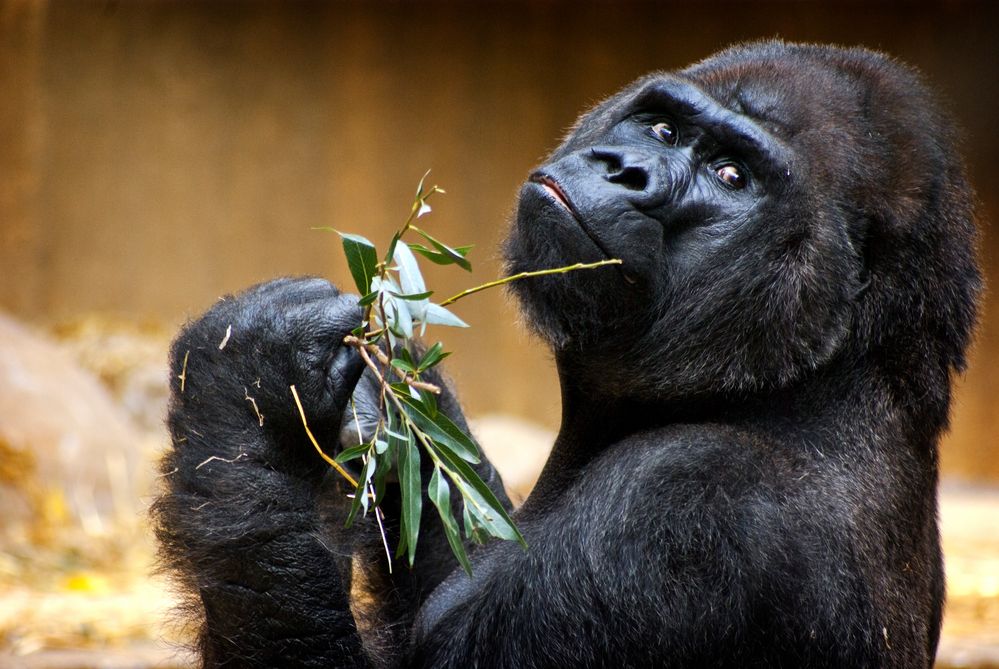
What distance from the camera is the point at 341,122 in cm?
1209

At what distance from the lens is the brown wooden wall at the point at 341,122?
459 inches

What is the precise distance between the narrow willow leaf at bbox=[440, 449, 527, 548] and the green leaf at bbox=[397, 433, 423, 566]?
0.07 metres

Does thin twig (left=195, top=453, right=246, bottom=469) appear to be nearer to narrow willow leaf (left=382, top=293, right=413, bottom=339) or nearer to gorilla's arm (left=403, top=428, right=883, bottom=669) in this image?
narrow willow leaf (left=382, top=293, right=413, bottom=339)

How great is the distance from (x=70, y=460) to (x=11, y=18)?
179 inches

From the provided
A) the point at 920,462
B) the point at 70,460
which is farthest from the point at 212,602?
the point at 70,460

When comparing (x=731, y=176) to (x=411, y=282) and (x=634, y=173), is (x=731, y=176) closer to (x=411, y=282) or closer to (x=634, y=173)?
(x=634, y=173)

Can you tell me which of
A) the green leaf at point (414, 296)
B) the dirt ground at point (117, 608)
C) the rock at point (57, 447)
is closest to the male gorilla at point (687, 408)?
the green leaf at point (414, 296)

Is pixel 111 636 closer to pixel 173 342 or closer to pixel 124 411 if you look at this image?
pixel 173 342

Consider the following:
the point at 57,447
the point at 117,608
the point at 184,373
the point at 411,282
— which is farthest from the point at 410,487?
the point at 57,447

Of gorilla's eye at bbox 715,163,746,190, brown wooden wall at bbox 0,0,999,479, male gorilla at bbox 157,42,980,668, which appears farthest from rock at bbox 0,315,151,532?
gorilla's eye at bbox 715,163,746,190

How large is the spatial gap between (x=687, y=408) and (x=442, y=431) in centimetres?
63

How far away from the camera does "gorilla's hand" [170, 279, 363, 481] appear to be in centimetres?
270

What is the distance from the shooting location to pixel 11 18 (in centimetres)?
1007

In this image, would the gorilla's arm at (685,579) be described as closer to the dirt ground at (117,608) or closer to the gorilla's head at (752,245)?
the gorilla's head at (752,245)
